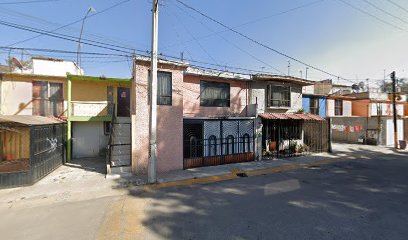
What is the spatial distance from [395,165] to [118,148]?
16.2 metres

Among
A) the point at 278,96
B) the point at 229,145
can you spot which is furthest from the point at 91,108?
the point at 278,96

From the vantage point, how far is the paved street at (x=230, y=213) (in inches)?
172

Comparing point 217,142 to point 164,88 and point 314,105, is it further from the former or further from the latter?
point 314,105

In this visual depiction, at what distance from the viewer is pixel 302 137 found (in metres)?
15.1

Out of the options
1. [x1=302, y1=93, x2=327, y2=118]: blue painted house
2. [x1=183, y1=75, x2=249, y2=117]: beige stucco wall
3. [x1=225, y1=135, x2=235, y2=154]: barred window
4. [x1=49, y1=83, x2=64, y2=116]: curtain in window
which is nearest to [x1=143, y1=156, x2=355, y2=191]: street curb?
[x1=225, y1=135, x2=235, y2=154]: barred window

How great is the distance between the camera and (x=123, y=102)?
14234 mm

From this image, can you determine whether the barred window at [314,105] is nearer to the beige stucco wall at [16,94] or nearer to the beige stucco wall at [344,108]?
the beige stucco wall at [344,108]

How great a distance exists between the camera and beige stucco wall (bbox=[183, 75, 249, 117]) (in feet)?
37.6

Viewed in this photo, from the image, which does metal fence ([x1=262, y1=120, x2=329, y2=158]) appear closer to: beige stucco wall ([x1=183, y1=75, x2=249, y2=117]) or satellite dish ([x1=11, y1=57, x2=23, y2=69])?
beige stucco wall ([x1=183, y1=75, x2=249, y2=117])

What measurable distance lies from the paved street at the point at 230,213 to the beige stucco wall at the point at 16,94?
9249 mm

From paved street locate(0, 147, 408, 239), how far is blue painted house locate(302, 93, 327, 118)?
1029 centimetres

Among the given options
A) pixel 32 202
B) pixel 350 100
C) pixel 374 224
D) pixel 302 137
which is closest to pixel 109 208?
pixel 32 202

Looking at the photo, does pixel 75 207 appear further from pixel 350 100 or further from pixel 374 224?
pixel 350 100

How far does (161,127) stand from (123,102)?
675cm
